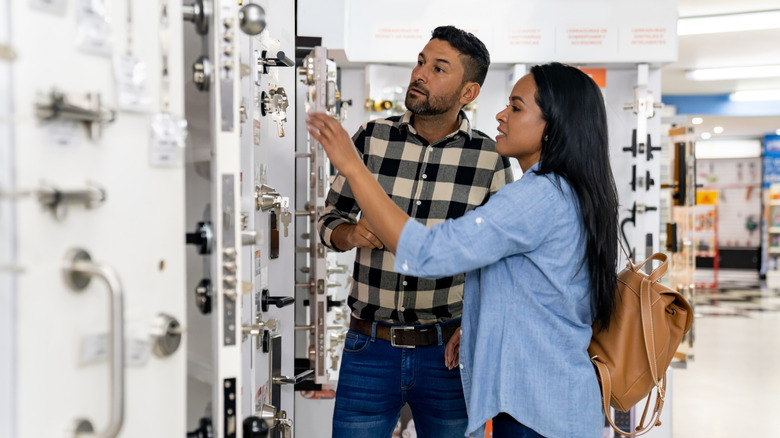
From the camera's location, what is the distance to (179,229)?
1.42 m

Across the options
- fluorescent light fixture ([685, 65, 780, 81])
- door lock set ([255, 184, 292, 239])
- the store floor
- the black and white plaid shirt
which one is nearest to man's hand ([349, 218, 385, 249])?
the black and white plaid shirt

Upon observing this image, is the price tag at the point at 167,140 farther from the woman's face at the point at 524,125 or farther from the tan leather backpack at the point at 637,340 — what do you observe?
the tan leather backpack at the point at 637,340

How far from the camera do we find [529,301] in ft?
5.48

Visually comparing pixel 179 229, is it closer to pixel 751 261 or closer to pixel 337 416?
pixel 337 416

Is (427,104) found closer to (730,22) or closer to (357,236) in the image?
(357,236)

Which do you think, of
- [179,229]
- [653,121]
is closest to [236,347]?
[179,229]

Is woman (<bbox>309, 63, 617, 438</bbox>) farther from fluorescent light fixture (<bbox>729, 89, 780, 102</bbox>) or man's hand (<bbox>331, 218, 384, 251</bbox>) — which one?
fluorescent light fixture (<bbox>729, 89, 780, 102</bbox>)

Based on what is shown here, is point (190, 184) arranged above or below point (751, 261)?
above

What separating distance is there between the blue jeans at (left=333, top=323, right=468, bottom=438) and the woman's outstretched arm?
68cm

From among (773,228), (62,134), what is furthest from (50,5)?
(773,228)

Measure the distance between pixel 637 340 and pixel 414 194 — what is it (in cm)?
84

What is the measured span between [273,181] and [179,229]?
1393mm

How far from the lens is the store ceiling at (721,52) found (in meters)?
7.51

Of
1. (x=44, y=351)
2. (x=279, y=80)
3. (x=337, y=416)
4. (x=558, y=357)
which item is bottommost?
(x=337, y=416)
